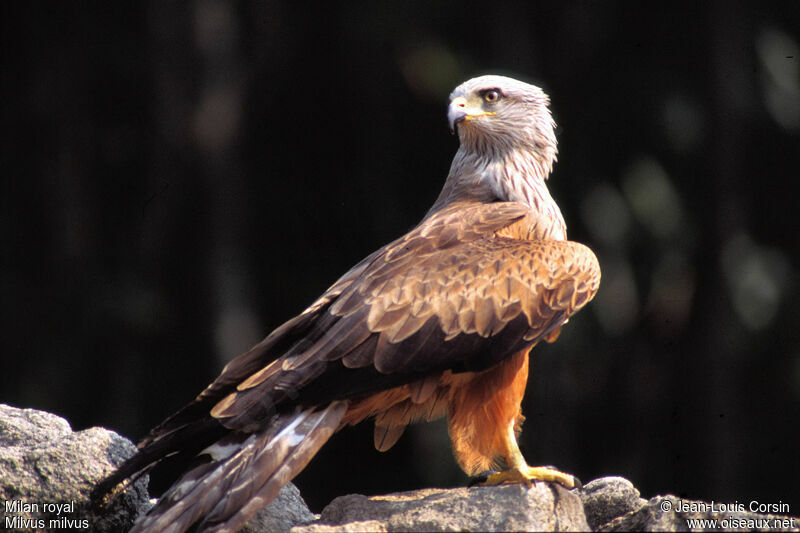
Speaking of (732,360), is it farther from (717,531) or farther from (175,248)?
(717,531)

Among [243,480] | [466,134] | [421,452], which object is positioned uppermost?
[466,134]

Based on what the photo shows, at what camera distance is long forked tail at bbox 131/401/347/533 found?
4449mm

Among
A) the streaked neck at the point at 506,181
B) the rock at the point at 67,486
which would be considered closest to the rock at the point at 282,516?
the rock at the point at 67,486

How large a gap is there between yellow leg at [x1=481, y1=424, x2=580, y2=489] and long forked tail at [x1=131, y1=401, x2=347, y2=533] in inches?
31.1

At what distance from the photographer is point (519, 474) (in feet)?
16.2

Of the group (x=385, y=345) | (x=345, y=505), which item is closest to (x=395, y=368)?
(x=385, y=345)

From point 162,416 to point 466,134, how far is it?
4.51 metres

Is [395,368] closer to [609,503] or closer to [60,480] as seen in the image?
[609,503]

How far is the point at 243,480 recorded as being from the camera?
14.8 ft

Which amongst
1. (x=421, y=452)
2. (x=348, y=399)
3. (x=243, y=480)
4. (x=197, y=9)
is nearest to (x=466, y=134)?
(x=348, y=399)

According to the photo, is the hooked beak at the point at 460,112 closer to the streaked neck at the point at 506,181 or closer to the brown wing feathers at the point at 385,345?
the streaked neck at the point at 506,181

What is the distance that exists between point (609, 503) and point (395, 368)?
1152mm

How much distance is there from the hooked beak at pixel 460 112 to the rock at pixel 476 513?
7.23ft

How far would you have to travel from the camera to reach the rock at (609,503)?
4988 mm
